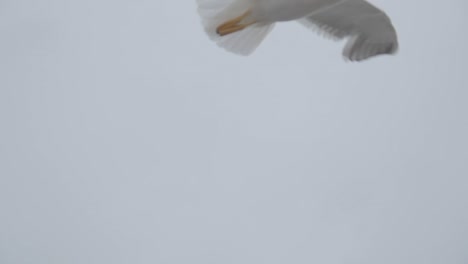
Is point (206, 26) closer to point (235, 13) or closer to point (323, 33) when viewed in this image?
point (235, 13)

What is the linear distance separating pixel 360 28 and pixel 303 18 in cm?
32

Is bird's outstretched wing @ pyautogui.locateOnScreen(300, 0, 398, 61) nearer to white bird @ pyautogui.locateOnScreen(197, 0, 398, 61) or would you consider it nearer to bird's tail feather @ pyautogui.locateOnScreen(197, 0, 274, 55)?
white bird @ pyautogui.locateOnScreen(197, 0, 398, 61)

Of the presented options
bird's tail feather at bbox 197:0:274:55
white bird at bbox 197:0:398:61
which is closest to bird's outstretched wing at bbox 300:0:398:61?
white bird at bbox 197:0:398:61

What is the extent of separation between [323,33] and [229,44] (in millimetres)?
504

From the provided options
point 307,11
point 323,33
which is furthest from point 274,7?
point 323,33

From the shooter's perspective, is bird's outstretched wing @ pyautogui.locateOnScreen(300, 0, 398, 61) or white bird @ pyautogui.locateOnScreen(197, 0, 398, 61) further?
bird's outstretched wing @ pyautogui.locateOnScreen(300, 0, 398, 61)

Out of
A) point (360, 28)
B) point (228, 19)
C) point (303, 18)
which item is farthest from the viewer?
point (303, 18)

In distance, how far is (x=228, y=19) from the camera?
4.35 m

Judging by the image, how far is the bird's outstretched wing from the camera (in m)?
4.38

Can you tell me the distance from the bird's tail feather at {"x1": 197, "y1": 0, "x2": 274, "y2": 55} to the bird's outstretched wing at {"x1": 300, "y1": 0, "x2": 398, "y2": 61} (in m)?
0.33

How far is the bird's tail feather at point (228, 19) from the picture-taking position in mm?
4312

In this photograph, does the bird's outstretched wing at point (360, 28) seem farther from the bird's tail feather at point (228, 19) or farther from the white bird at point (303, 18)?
the bird's tail feather at point (228, 19)

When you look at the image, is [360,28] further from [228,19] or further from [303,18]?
[228,19]

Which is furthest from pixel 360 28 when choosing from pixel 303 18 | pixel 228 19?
pixel 228 19
